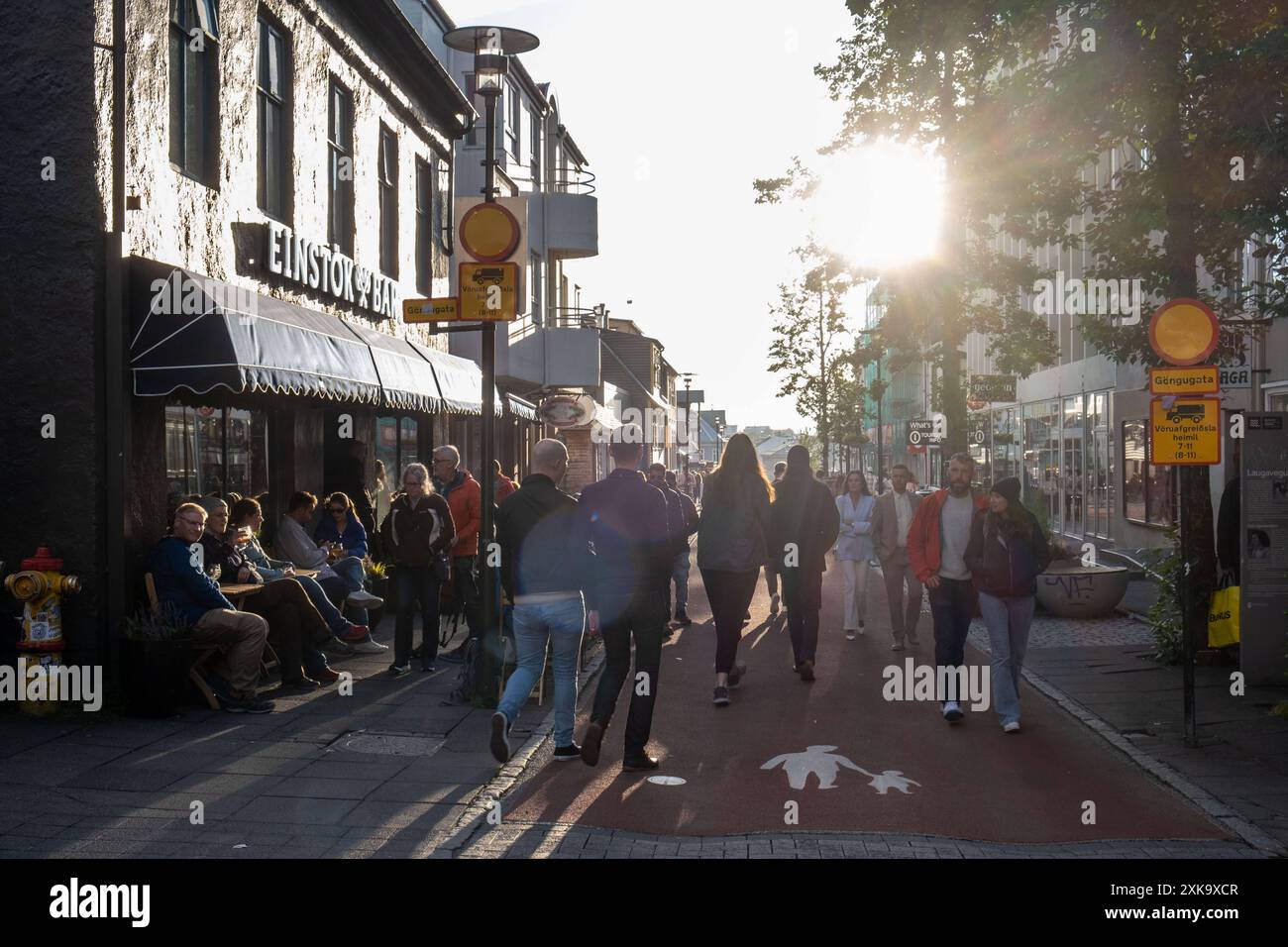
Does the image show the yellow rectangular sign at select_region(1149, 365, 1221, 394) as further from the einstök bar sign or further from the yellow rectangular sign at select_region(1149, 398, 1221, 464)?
the einstök bar sign

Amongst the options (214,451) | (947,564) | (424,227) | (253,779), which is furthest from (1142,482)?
(253,779)

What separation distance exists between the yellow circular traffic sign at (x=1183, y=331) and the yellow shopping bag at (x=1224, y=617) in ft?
10.7

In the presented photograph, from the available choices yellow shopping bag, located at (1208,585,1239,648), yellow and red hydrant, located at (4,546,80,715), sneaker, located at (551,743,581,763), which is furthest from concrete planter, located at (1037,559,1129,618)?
yellow and red hydrant, located at (4,546,80,715)

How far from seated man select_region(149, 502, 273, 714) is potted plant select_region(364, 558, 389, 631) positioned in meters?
3.84

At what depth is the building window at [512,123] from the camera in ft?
91.1

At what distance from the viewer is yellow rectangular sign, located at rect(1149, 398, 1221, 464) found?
8.62 m

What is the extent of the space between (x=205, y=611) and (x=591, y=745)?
11.2 ft

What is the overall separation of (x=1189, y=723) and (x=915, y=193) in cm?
1659

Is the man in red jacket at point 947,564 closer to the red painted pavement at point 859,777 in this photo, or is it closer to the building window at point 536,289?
the red painted pavement at point 859,777

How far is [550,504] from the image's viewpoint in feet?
25.2

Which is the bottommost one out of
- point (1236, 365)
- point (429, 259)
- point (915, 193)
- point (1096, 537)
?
point (1096, 537)

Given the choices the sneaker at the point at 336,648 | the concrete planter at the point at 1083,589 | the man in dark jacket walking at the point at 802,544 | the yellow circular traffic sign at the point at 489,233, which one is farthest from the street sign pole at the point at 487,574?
the concrete planter at the point at 1083,589

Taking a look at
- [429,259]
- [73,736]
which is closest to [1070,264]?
[429,259]
